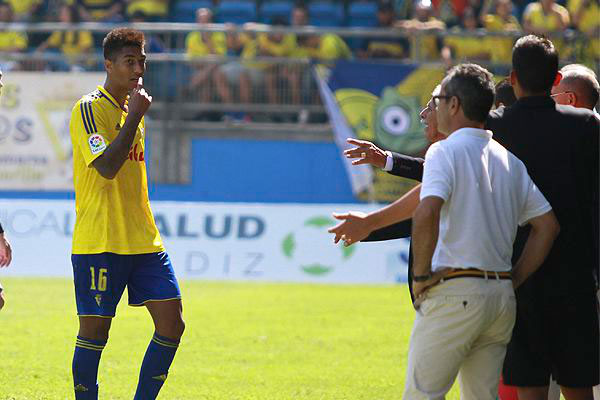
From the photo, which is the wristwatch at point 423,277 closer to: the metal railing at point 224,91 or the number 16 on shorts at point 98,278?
the number 16 on shorts at point 98,278

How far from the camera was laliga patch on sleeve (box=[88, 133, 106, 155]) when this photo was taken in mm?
6492

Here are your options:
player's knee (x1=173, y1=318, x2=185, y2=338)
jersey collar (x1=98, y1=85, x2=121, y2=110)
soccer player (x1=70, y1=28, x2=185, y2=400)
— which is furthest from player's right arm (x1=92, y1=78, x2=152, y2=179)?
player's knee (x1=173, y1=318, x2=185, y2=338)

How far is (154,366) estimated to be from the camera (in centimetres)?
684

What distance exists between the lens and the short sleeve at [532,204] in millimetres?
5227

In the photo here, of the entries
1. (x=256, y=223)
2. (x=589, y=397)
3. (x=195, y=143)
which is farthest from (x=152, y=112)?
(x=589, y=397)

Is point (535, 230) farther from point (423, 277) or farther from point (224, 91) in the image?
point (224, 91)

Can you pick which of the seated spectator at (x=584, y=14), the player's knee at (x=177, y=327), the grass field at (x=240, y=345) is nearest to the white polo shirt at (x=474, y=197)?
the player's knee at (x=177, y=327)

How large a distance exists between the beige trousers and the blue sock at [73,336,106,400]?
238cm

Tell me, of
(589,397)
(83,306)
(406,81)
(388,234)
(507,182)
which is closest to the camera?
(507,182)

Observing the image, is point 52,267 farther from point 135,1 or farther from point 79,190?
point 79,190

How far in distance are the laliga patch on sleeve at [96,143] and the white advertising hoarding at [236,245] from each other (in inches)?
419

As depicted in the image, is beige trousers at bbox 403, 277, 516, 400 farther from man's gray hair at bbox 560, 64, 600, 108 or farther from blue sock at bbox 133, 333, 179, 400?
blue sock at bbox 133, 333, 179, 400

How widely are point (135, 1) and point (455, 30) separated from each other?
6643 mm

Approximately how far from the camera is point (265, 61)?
790 inches
